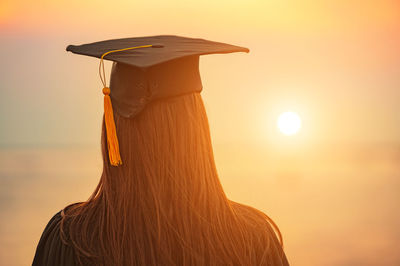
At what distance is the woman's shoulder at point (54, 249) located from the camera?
1.60 m

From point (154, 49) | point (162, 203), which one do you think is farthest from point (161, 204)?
point (154, 49)

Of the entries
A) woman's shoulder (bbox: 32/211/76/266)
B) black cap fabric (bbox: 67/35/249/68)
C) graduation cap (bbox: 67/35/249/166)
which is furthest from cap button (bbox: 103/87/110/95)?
woman's shoulder (bbox: 32/211/76/266)

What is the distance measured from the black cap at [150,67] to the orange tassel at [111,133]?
0.02 m

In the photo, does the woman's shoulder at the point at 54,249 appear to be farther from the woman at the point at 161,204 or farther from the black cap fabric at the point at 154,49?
the black cap fabric at the point at 154,49

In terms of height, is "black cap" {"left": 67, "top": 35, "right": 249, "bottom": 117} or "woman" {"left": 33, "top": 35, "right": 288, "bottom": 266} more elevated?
"black cap" {"left": 67, "top": 35, "right": 249, "bottom": 117}

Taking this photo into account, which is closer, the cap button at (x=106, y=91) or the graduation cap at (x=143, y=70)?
the graduation cap at (x=143, y=70)

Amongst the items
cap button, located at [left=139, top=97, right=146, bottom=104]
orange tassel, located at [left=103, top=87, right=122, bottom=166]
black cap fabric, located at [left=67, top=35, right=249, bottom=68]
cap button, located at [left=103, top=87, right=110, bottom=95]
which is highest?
black cap fabric, located at [left=67, top=35, right=249, bottom=68]

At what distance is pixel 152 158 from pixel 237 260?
1.44 feet

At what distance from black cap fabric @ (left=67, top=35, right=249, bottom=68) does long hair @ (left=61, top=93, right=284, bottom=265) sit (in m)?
0.19

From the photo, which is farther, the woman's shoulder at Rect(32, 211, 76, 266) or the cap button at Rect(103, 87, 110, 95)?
the cap button at Rect(103, 87, 110, 95)

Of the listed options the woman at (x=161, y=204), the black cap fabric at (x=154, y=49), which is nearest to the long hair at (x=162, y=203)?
the woman at (x=161, y=204)

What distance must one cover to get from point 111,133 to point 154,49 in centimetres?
35

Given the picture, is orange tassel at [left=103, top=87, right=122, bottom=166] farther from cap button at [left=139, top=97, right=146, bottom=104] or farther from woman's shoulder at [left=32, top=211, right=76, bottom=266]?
woman's shoulder at [left=32, top=211, right=76, bottom=266]

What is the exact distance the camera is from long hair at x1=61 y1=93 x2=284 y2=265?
1.53m
